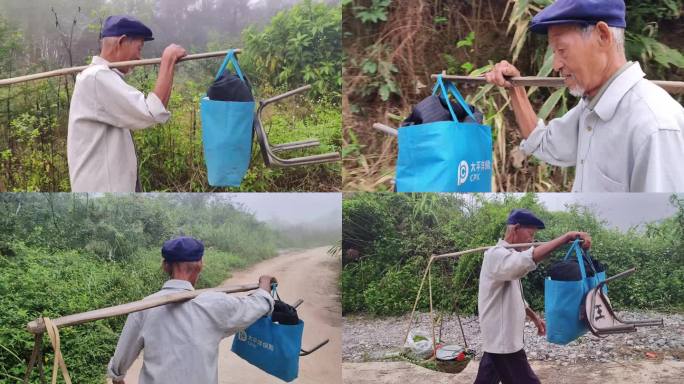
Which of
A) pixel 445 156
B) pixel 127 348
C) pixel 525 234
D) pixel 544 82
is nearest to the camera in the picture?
pixel 127 348


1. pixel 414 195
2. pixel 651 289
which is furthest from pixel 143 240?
pixel 651 289

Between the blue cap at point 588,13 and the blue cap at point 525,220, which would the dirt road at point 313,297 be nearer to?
the blue cap at point 525,220

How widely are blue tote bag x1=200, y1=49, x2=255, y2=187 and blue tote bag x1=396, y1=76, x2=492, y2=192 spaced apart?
87cm

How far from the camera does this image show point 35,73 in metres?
4.72

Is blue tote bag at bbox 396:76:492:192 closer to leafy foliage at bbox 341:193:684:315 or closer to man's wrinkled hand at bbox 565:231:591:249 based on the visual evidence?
leafy foliage at bbox 341:193:684:315

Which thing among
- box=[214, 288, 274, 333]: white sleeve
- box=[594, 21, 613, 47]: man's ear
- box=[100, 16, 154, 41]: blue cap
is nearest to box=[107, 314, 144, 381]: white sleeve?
box=[214, 288, 274, 333]: white sleeve

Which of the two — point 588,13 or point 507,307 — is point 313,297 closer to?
point 507,307

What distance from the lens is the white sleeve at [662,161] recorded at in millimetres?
3648

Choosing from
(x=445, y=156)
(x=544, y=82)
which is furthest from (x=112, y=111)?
(x=544, y=82)

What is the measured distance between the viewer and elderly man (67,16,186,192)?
4.29 meters

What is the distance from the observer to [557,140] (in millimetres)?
4336

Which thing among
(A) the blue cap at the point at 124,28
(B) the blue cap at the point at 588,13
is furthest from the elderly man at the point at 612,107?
(A) the blue cap at the point at 124,28

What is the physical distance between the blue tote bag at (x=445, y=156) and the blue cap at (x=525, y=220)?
451mm

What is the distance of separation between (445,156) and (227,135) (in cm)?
122
